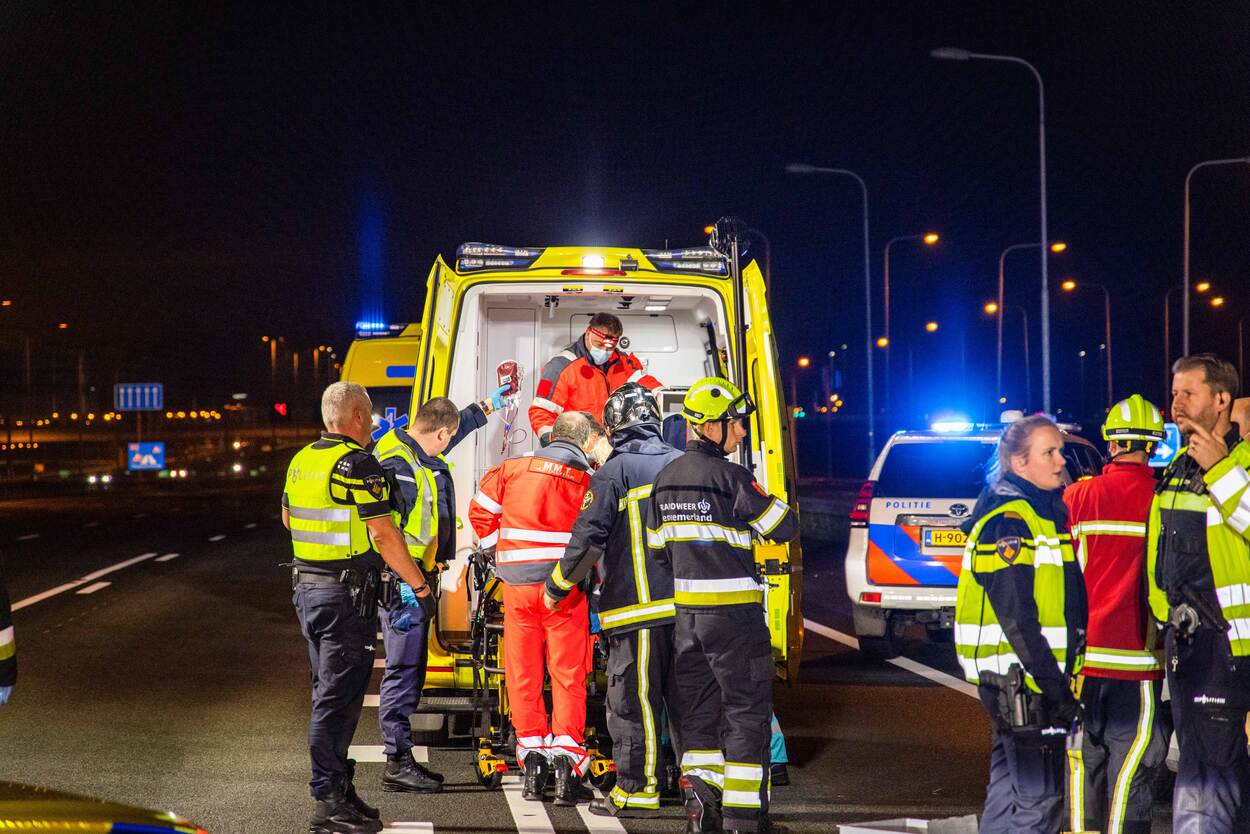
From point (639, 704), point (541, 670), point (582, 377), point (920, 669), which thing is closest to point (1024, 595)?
point (639, 704)

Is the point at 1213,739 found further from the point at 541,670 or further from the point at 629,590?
the point at 541,670

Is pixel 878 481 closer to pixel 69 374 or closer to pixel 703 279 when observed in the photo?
pixel 703 279

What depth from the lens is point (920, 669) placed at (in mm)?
10758

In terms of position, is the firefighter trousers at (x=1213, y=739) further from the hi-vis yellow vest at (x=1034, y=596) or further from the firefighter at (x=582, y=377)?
the firefighter at (x=582, y=377)

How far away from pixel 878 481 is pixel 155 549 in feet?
47.3

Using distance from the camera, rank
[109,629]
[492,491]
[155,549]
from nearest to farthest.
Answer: [492,491] → [109,629] → [155,549]

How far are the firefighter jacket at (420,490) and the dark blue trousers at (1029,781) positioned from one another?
10.3ft

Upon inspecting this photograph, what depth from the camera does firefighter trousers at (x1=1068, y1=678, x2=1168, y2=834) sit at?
5297mm

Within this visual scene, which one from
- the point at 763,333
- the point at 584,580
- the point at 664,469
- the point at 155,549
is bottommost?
the point at 155,549

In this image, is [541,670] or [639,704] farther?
[541,670]

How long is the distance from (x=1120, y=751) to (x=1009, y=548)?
1208 millimetres

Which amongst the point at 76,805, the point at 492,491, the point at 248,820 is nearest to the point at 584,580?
the point at 492,491

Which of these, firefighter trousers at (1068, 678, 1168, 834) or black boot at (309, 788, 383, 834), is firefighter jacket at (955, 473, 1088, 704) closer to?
firefighter trousers at (1068, 678, 1168, 834)

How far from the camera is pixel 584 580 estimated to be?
21.8ft
